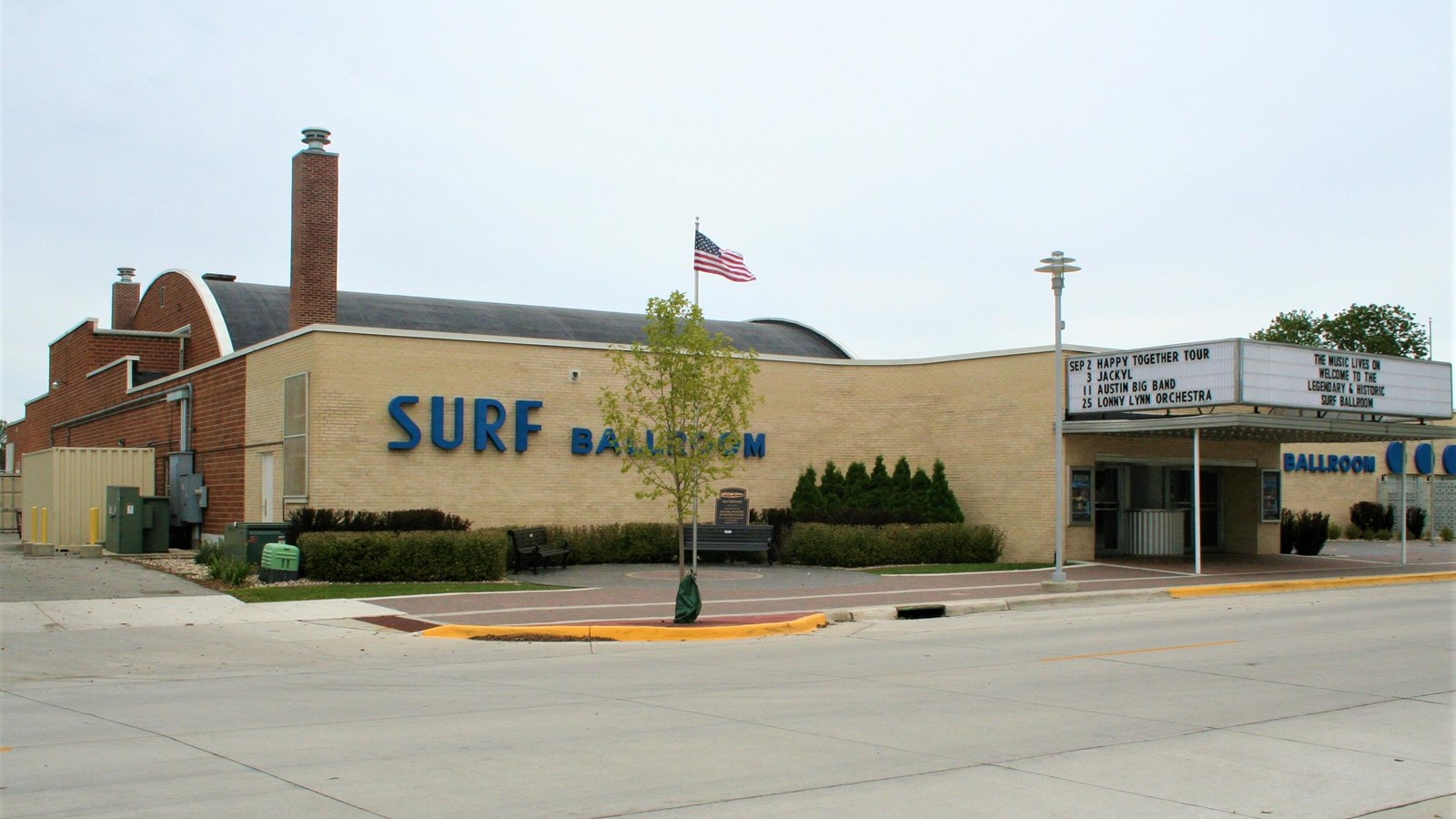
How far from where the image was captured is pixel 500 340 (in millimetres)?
26641

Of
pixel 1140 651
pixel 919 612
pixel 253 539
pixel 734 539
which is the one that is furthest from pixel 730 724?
pixel 734 539

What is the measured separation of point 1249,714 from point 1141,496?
2132 centimetres

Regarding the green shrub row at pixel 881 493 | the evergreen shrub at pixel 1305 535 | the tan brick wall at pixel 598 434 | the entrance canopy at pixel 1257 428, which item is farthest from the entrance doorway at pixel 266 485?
the evergreen shrub at pixel 1305 535

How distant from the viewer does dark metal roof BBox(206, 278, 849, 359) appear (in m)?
34.2

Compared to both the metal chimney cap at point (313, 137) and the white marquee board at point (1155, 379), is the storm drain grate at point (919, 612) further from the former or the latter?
the metal chimney cap at point (313, 137)

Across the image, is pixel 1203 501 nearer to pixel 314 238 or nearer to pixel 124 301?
pixel 314 238

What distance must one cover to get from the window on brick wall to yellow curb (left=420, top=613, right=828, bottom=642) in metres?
9.56

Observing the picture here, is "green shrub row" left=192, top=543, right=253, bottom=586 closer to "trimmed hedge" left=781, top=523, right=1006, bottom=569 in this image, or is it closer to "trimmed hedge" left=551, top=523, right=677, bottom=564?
"trimmed hedge" left=551, top=523, right=677, bottom=564

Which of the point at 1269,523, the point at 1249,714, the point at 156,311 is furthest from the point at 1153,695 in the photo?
the point at 156,311

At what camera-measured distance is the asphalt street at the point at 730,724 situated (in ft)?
24.4

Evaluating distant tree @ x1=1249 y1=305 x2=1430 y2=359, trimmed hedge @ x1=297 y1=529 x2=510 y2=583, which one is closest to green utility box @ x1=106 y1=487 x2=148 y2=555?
trimmed hedge @ x1=297 y1=529 x2=510 y2=583

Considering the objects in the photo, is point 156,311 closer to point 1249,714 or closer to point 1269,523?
point 1269,523

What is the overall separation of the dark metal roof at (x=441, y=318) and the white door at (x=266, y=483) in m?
6.66

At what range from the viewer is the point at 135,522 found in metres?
28.5
